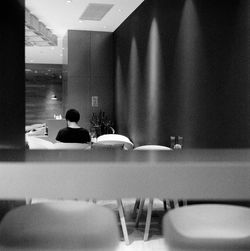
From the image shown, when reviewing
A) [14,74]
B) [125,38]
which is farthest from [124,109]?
[14,74]

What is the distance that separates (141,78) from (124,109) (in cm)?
146

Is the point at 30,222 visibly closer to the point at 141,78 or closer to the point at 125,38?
the point at 141,78

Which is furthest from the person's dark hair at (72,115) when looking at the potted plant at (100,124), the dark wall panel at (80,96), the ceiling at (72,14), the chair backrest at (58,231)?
the dark wall panel at (80,96)

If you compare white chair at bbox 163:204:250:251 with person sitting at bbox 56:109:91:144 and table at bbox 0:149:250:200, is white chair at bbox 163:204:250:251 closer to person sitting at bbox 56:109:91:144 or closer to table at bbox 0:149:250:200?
table at bbox 0:149:250:200

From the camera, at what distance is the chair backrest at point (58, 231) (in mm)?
1364

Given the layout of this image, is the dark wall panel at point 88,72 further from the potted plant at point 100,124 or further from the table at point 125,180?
the table at point 125,180

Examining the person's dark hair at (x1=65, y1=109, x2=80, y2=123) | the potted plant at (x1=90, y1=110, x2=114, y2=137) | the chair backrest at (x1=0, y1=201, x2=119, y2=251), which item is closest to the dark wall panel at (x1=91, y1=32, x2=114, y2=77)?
the potted plant at (x1=90, y1=110, x2=114, y2=137)

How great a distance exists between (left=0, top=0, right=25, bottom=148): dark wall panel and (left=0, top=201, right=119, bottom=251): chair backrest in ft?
2.21

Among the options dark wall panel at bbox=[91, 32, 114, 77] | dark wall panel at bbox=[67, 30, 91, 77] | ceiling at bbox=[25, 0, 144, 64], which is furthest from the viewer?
dark wall panel at bbox=[91, 32, 114, 77]

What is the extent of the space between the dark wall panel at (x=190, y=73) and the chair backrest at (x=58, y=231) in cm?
264

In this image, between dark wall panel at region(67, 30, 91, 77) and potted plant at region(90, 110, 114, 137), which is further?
dark wall panel at region(67, 30, 91, 77)

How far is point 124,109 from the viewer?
8430mm

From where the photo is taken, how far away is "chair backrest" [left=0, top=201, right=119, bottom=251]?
1.36 m

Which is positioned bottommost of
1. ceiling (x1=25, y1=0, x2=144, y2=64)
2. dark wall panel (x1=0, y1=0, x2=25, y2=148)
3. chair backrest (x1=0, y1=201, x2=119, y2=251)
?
chair backrest (x1=0, y1=201, x2=119, y2=251)
